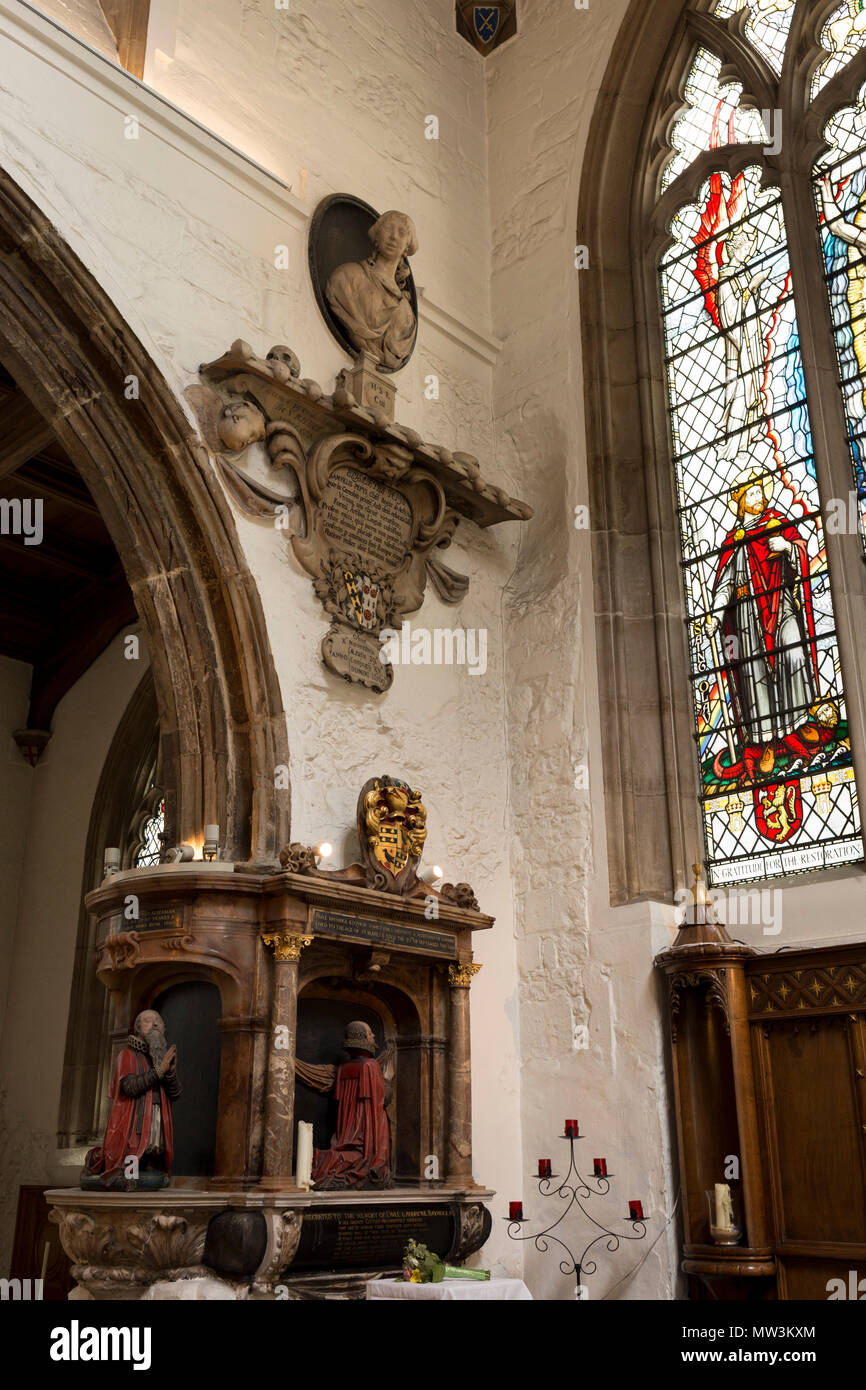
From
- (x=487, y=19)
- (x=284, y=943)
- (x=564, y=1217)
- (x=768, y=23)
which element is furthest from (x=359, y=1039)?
(x=487, y=19)

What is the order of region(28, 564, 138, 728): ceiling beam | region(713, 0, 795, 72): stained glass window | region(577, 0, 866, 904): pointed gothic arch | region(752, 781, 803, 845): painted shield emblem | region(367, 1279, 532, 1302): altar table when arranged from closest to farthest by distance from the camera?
region(367, 1279, 532, 1302): altar table < region(752, 781, 803, 845): painted shield emblem < region(577, 0, 866, 904): pointed gothic arch < region(713, 0, 795, 72): stained glass window < region(28, 564, 138, 728): ceiling beam

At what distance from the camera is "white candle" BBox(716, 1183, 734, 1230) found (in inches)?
251

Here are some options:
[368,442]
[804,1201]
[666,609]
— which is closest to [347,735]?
[368,442]

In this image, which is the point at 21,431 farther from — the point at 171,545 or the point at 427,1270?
the point at 427,1270

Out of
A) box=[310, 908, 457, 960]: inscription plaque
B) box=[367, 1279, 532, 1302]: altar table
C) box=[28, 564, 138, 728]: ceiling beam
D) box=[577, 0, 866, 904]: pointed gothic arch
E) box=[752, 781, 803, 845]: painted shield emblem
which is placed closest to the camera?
box=[367, 1279, 532, 1302]: altar table

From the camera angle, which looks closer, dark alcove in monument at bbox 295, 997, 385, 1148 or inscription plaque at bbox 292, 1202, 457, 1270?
inscription plaque at bbox 292, 1202, 457, 1270

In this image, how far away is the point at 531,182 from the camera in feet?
31.7

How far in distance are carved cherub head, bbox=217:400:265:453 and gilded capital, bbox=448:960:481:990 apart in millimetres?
3112

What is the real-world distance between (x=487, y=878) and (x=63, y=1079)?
167 inches

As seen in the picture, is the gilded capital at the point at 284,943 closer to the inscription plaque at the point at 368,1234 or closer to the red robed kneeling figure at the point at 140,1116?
the red robed kneeling figure at the point at 140,1116

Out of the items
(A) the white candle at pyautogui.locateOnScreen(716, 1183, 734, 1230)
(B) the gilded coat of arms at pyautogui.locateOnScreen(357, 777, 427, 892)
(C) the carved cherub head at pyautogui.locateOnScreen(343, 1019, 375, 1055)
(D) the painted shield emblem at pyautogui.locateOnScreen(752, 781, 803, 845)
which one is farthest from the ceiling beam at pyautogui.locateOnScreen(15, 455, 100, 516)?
(A) the white candle at pyautogui.locateOnScreen(716, 1183, 734, 1230)

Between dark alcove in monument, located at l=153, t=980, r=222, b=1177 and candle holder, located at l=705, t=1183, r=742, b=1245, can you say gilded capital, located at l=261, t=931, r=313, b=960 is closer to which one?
dark alcove in monument, located at l=153, t=980, r=222, b=1177

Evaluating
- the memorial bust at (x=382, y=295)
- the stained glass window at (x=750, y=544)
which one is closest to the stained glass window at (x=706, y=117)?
the stained glass window at (x=750, y=544)

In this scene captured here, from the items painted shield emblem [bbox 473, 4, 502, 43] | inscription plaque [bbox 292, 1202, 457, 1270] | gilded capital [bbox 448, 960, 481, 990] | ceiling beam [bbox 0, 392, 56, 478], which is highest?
painted shield emblem [bbox 473, 4, 502, 43]
